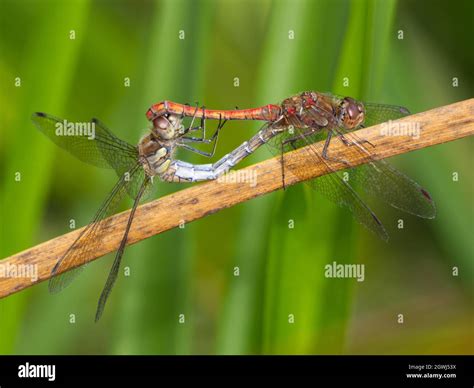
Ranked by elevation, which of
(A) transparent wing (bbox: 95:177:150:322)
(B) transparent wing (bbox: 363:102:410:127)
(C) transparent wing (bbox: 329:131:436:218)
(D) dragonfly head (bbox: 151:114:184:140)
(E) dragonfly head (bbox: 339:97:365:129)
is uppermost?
(B) transparent wing (bbox: 363:102:410:127)

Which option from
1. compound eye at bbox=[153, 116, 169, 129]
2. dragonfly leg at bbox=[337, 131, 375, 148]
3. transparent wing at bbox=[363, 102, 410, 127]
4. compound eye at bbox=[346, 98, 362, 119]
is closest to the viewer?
dragonfly leg at bbox=[337, 131, 375, 148]

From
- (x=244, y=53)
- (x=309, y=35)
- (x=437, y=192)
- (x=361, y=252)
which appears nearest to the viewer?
(x=309, y=35)

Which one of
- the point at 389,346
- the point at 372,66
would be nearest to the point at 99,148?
the point at 372,66

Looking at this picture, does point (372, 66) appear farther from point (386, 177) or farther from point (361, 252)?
point (361, 252)

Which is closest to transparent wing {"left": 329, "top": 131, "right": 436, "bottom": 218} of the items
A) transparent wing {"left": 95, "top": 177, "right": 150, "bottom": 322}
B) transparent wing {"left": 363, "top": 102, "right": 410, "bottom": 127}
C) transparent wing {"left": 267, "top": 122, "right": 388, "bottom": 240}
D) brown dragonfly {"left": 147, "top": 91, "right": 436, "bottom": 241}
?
brown dragonfly {"left": 147, "top": 91, "right": 436, "bottom": 241}

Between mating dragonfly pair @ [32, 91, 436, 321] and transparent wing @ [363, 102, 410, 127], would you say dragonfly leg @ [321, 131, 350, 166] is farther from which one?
transparent wing @ [363, 102, 410, 127]

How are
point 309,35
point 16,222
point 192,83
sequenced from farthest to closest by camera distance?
point 16,222
point 192,83
point 309,35

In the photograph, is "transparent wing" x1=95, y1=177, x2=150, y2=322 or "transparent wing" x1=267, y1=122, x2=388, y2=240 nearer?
"transparent wing" x1=95, y1=177, x2=150, y2=322

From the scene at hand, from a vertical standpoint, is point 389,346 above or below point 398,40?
below
